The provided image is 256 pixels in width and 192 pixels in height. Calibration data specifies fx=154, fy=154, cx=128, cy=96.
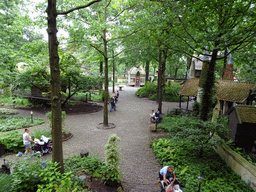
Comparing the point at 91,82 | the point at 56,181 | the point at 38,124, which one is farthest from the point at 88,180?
the point at 91,82

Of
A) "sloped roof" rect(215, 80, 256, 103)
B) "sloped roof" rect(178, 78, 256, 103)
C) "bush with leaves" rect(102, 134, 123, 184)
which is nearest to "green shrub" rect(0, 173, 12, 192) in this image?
"bush with leaves" rect(102, 134, 123, 184)

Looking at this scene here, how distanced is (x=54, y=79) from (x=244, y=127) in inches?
343

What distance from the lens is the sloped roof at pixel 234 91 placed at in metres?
10.9

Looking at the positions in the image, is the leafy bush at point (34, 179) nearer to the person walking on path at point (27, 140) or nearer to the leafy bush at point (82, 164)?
the leafy bush at point (82, 164)

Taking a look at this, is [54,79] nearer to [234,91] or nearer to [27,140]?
[27,140]

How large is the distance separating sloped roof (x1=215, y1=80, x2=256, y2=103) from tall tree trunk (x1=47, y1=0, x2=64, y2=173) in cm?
1001

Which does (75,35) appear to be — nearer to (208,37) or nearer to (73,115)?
(208,37)

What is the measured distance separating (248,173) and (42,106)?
64.2 ft

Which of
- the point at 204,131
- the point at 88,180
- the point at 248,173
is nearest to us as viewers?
the point at 88,180

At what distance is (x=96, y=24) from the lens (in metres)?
8.36

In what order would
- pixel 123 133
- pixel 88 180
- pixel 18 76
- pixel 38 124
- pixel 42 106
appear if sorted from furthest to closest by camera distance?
pixel 42 106
pixel 18 76
pixel 38 124
pixel 123 133
pixel 88 180

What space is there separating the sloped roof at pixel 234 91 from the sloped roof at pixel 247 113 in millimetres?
2630

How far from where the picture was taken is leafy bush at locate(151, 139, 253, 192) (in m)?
5.61

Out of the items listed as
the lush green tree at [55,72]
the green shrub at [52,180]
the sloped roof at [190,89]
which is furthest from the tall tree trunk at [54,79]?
the sloped roof at [190,89]
